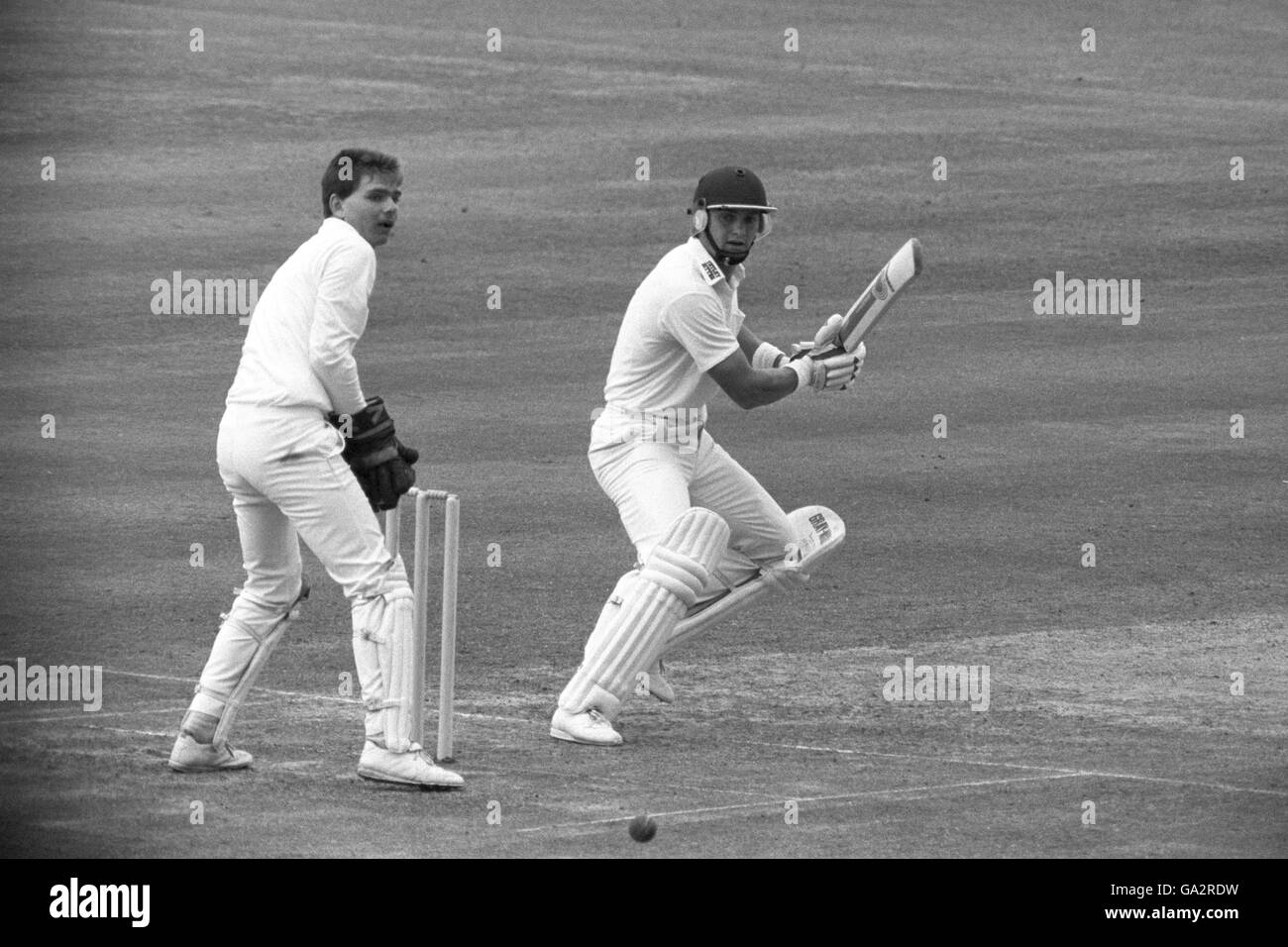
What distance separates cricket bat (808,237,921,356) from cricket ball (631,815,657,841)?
9.97 ft

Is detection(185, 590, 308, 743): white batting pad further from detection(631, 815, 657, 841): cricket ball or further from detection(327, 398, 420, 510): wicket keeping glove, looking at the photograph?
detection(631, 815, 657, 841): cricket ball

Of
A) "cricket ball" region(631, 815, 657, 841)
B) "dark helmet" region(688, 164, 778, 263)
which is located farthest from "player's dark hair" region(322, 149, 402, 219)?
"cricket ball" region(631, 815, 657, 841)

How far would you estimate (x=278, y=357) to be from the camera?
823 cm

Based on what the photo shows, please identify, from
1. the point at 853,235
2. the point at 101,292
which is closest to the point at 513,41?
the point at 853,235

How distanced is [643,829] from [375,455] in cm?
184

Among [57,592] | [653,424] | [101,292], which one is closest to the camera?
[653,424]

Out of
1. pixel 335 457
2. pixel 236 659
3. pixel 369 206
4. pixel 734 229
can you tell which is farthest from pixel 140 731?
pixel 734 229

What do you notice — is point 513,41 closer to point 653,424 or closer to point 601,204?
point 601,204

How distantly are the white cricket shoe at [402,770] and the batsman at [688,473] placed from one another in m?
0.96

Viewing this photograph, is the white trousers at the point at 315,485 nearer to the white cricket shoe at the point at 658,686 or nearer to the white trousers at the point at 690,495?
the white trousers at the point at 690,495

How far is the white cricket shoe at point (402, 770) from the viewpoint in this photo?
8.06 meters

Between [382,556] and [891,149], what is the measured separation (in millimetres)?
16838

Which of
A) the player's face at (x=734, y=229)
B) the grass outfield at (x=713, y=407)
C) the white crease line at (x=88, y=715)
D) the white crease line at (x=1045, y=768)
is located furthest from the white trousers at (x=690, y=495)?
the white crease line at (x=88, y=715)

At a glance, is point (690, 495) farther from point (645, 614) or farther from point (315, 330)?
point (315, 330)
